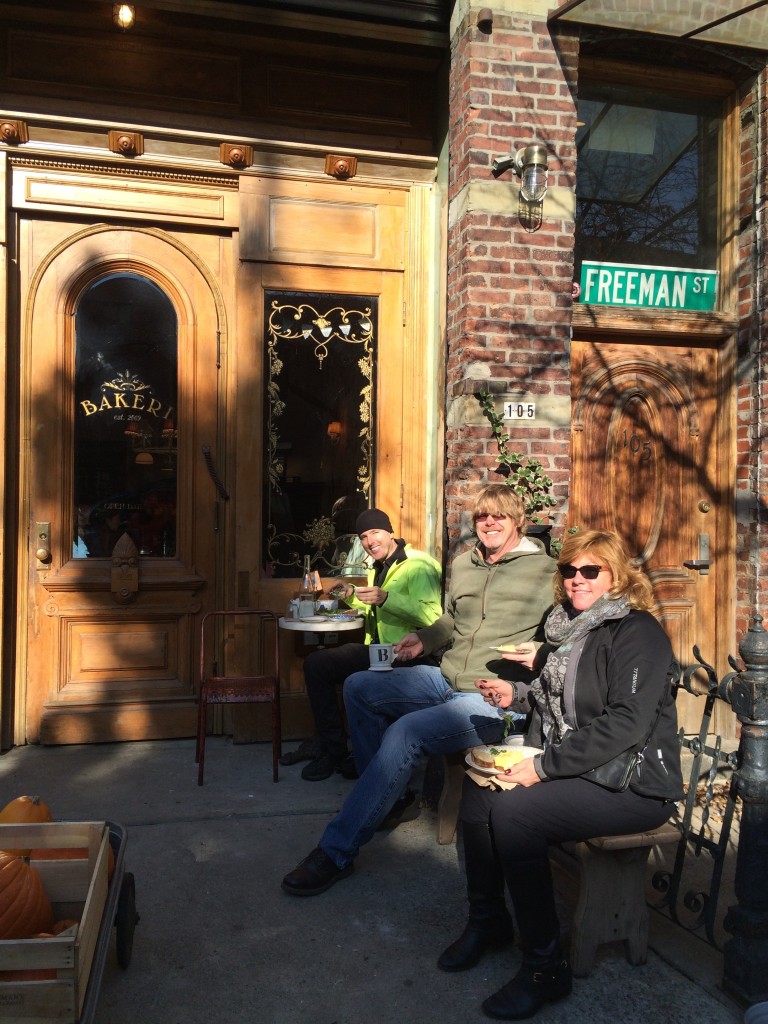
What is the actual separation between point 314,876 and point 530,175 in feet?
11.7

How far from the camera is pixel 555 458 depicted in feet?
15.7

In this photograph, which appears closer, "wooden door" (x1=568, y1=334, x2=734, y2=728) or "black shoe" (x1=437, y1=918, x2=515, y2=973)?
"black shoe" (x1=437, y1=918, x2=515, y2=973)

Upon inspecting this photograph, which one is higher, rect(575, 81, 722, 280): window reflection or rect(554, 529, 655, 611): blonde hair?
rect(575, 81, 722, 280): window reflection

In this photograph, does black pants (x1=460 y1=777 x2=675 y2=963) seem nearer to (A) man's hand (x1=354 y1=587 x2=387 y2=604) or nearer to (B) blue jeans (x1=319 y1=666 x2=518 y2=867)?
(B) blue jeans (x1=319 y1=666 x2=518 y2=867)

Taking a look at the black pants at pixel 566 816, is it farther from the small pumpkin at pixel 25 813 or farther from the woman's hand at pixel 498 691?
the small pumpkin at pixel 25 813

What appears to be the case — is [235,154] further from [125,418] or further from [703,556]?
[703,556]

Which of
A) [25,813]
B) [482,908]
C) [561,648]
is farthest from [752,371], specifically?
[25,813]

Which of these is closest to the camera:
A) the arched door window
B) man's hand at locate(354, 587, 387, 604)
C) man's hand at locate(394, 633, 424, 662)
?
man's hand at locate(394, 633, 424, 662)

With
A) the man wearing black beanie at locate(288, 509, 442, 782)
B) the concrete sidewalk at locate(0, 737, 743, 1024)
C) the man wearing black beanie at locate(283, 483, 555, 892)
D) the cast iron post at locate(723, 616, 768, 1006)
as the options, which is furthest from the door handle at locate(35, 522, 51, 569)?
the cast iron post at locate(723, 616, 768, 1006)

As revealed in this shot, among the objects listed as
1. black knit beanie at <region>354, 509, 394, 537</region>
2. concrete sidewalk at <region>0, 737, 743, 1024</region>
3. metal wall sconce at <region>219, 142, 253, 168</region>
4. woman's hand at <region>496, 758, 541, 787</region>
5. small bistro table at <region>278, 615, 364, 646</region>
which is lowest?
concrete sidewalk at <region>0, 737, 743, 1024</region>

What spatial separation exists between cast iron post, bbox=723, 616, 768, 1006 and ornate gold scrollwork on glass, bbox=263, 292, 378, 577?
282cm

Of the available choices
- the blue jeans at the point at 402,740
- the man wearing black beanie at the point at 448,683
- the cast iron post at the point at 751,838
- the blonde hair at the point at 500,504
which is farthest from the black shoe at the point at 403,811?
the cast iron post at the point at 751,838

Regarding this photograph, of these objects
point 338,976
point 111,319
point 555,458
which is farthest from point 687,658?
point 111,319

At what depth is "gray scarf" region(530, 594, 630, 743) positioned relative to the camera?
2953 mm
